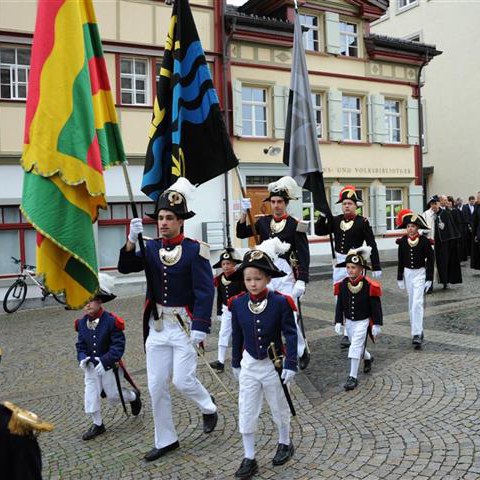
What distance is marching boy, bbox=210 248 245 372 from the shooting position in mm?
7395

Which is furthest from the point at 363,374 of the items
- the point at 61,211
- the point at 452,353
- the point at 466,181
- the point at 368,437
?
the point at 466,181

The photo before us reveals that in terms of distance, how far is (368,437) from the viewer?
16.0 feet

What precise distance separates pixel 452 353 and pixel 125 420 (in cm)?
418

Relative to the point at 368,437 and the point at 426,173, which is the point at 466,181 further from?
the point at 368,437

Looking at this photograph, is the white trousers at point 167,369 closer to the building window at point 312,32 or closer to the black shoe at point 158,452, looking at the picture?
the black shoe at point 158,452

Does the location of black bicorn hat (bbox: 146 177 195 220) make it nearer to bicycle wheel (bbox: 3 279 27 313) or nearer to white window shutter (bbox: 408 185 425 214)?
bicycle wheel (bbox: 3 279 27 313)

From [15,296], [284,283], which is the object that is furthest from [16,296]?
[284,283]

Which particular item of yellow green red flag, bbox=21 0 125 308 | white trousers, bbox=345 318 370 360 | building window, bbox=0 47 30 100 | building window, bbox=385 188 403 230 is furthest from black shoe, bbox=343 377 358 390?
building window, bbox=385 188 403 230

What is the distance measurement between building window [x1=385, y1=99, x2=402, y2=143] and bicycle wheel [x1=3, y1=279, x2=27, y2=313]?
15258mm

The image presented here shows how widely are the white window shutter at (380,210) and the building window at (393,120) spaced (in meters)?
2.24

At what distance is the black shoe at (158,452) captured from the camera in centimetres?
472

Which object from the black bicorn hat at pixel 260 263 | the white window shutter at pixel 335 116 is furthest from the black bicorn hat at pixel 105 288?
the white window shutter at pixel 335 116

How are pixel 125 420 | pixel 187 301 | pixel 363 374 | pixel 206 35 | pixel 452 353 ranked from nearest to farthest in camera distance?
pixel 187 301 < pixel 125 420 < pixel 363 374 < pixel 452 353 < pixel 206 35

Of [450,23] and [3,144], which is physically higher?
[450,23]
